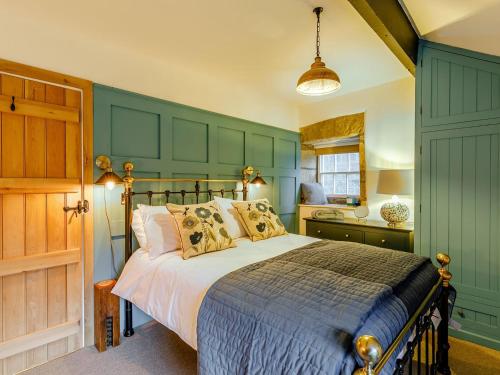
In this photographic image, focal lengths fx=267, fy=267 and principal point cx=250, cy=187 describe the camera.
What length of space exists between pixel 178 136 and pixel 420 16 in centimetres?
228

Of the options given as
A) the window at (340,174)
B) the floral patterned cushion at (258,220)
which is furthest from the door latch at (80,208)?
the window at (340,174)

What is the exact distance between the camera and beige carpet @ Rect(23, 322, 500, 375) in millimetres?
1867

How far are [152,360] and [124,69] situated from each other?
2.37 m

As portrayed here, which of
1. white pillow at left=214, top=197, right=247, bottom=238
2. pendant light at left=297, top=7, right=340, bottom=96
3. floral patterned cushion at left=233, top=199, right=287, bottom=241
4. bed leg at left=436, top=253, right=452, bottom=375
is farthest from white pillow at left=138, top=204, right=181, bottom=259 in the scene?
bed leg at left=436, top=253, right=452, bottom=375

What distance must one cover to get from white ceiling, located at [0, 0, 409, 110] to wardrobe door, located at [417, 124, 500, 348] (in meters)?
1.06

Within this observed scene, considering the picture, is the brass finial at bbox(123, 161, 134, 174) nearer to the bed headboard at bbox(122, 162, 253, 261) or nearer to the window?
the bed headboard at bbox(122, 162, 253, 261)

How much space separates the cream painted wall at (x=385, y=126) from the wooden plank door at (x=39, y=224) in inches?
122

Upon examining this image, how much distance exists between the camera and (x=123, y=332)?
229 cm

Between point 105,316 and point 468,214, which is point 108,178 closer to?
point 105,316

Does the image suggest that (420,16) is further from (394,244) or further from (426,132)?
(394,244)

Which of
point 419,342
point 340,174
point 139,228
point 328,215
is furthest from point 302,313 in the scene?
point 340,174

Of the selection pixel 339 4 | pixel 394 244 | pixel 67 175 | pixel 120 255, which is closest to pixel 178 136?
pixel 67 175

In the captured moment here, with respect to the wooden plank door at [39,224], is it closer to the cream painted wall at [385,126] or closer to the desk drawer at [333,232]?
the desk drawer at [333,232]

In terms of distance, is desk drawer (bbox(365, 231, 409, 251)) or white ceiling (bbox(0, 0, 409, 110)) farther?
desk drawer (bbox(365, 231, 409, 251))
